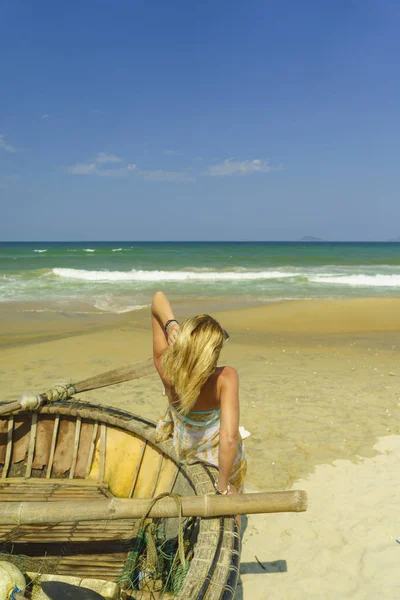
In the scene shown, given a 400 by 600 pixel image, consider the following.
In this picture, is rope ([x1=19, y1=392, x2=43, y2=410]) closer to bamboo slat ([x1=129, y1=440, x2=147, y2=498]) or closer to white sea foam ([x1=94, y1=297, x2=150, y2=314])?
bamboo slat ([x1=129, y1=440, x2=147, y2=498])

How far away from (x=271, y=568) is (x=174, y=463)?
120cm

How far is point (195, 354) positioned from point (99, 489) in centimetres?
243

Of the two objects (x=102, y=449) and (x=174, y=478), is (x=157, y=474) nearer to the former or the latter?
(x=174, y=478)

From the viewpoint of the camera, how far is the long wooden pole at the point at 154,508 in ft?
8.44

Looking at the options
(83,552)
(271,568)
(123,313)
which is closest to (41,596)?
(83,552)

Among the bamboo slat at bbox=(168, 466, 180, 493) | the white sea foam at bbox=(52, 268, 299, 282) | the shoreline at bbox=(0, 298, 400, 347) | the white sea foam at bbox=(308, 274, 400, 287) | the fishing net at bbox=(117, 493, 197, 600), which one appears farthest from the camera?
the white sea foam at bbox=(52, 268, 299, 282)

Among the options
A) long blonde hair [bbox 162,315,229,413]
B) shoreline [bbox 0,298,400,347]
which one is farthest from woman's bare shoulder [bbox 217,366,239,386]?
shoreline [bbox 0,298,400,347]

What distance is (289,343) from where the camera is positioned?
434 inches

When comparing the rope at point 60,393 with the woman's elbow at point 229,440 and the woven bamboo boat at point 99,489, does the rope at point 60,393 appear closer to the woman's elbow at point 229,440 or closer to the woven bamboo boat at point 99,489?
the woven bamboo boat at point 99,489

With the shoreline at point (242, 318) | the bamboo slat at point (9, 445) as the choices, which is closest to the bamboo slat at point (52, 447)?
the bamboo slat at point (9, 445)

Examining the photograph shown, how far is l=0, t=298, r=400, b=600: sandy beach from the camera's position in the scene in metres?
3.78

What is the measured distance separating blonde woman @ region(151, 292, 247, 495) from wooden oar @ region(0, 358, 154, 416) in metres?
1.19

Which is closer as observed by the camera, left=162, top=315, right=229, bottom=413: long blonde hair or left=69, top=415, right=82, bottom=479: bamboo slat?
left=162, top=315, right=229, bottom=413: long blonde hair

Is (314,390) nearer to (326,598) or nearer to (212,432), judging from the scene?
(326,598)
